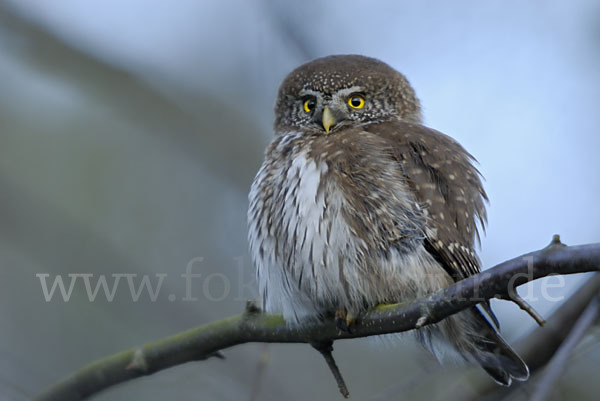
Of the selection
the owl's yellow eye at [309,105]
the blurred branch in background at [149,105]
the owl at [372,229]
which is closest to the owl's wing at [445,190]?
the owl at [372,229]

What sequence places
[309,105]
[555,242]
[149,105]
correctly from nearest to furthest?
[555,242] → [309,105] → [149,105]

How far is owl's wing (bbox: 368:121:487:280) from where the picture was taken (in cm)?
316

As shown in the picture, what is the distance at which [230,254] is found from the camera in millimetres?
5180

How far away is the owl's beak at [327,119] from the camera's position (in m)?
3.92

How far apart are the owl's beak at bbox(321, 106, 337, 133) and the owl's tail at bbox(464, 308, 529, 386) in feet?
4.17

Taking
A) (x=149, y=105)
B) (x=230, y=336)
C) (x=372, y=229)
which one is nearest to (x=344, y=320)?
(x=372, y=229)

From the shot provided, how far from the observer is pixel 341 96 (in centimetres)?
414

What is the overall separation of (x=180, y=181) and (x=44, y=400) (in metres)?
2.61

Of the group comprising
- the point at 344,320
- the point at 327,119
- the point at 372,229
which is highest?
the point at 327,119

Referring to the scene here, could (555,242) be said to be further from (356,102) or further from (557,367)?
(356,102)

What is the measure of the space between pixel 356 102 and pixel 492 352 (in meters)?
1.62

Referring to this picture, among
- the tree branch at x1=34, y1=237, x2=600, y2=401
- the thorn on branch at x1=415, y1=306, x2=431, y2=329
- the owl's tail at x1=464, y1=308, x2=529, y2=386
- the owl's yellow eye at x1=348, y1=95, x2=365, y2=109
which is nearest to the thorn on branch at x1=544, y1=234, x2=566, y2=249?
the tree branch at x1=34, y1=237, x2=600, y2=401

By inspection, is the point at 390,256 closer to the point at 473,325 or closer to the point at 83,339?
the point at 473,325

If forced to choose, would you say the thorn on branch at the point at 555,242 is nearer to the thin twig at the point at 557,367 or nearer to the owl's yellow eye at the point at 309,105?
the thin twig at the point at 557,367
